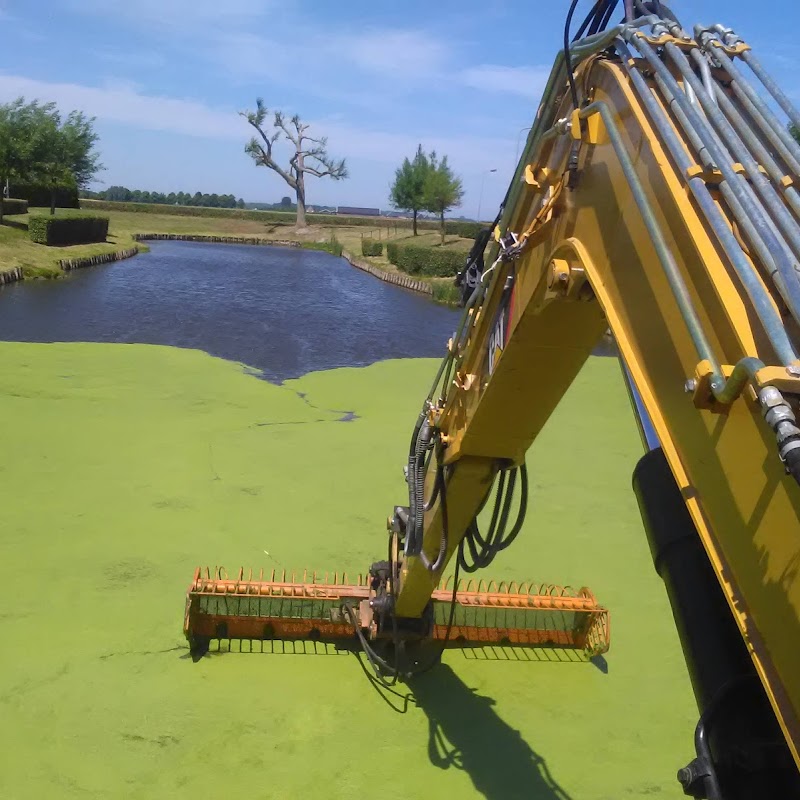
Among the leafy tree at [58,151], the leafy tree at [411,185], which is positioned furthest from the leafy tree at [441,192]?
the leafy tree at [58,151]

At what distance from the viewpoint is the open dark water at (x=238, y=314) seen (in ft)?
47.5

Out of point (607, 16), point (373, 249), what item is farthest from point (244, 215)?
point (607, 16)

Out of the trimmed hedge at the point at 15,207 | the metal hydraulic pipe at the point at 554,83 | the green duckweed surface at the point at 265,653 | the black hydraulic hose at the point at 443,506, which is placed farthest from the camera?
the trimmed hedge at the point at 15,207

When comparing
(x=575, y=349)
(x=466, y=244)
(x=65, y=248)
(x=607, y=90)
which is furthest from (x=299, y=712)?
(x=466, y=244)

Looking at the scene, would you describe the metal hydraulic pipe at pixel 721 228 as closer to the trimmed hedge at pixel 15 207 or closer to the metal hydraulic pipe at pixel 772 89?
the metal hydraulic pipe at pixel 772 89

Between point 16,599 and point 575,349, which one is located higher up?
point 575,349

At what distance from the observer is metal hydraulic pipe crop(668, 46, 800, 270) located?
1426 millimetres

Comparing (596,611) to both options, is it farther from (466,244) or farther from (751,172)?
(466,244)

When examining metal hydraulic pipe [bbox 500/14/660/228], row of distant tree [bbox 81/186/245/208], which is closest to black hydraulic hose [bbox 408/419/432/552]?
metal hydraulic pipe [bbox 500/14/660/228]

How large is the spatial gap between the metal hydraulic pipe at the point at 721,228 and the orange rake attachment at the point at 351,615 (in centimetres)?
328

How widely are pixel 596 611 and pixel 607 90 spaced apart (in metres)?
3.44

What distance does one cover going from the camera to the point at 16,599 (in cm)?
468

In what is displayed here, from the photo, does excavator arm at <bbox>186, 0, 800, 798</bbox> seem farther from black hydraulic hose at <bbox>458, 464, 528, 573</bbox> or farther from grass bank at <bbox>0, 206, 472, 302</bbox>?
grass bank at <bbox>0, 206, 472, 302</bbox>

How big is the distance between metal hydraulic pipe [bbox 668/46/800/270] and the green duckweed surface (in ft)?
10.2
